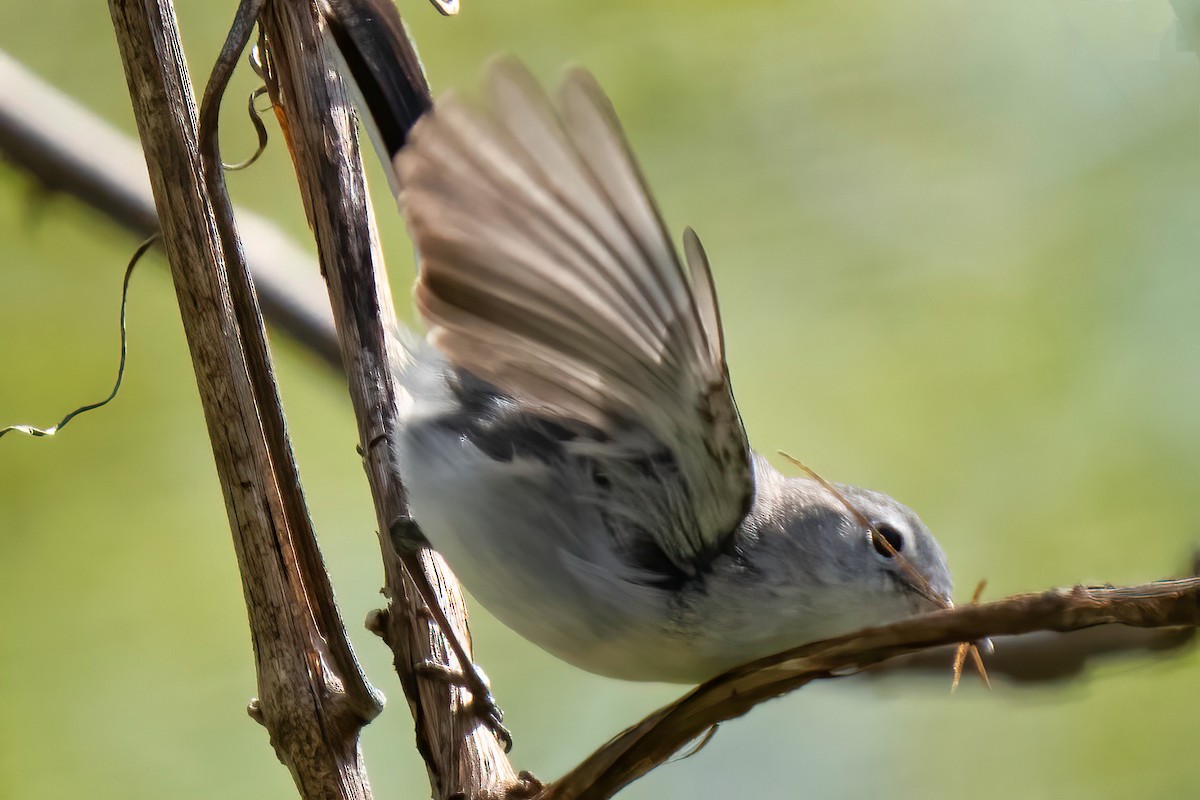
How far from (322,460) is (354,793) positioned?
928mm

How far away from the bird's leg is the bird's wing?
19cm

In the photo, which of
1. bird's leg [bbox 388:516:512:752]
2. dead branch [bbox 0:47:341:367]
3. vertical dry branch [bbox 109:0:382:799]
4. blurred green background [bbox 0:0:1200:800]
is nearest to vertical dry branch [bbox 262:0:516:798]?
bird's leg [bbox 388:516:512:752]

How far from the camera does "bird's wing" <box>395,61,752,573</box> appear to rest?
0.49 metres

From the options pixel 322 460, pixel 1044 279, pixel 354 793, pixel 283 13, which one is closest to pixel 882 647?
pixel 354 793

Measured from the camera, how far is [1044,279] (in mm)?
1361

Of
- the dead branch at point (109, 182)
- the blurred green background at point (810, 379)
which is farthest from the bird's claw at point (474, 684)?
the blurred green background at point (810, 379)

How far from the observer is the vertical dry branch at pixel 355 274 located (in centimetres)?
77

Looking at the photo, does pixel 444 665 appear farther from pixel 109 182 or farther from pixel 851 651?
pixel 109 182

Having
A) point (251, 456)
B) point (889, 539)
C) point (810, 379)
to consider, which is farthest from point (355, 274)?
A: point (810, 379)

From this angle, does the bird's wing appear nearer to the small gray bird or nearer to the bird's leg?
the small gray bird

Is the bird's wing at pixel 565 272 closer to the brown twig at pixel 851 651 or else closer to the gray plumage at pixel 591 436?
the gray plumage at pixel 591 436

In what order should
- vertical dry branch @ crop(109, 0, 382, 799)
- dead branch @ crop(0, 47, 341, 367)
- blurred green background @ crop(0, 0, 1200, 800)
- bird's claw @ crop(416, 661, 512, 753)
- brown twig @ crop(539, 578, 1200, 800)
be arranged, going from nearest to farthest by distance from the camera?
brown twig @ crop(539, 578, 1200, 800), vertical dry branch @ crop(109, 0, 382, 799), bird's claw @ crop(416, 661, 512, 753), dead branch @ crop(0, 47, 341, 367), blurred green background @ crop(0, 0, 1200, 800)

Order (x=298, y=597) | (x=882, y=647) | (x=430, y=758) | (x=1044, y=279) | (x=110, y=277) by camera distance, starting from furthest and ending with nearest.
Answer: (x=110, y=277) → (x=1044, y=279) → (x=430, y=758) → (x=298, y=597) → (x=882, y=647)

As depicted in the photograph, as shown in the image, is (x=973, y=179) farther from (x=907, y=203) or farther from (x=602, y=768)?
(x=602, y=768)
